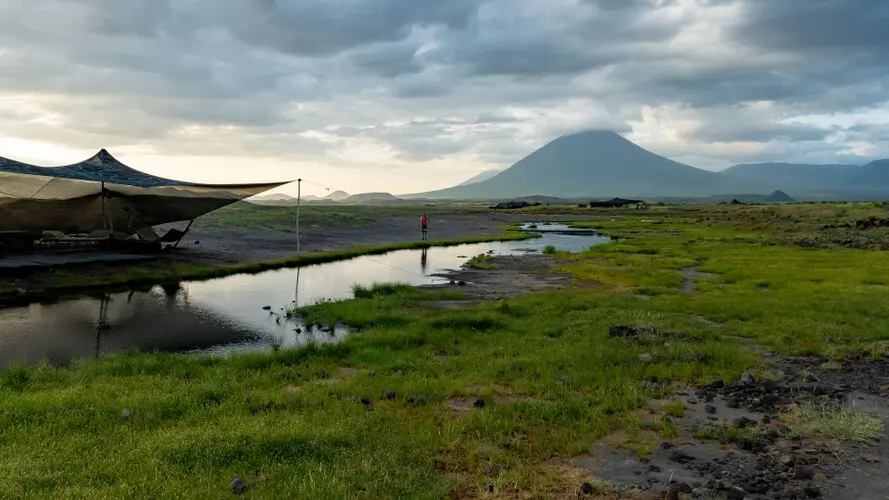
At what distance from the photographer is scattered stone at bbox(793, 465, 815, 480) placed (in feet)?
28.8

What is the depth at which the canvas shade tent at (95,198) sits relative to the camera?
32688 millimetres

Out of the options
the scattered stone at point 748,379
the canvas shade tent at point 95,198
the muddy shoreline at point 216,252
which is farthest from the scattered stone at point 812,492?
the canvas shade tent at point 95,198

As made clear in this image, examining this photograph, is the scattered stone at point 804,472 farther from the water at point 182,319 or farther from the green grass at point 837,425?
the water at point 182,319

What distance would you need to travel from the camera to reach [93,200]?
3653 cm

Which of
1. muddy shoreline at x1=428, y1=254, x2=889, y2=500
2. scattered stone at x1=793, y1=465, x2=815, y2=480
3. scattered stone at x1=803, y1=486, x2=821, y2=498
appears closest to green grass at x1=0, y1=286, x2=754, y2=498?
muddy shoreline at x1=428, y1=254, x2=889, y2=500

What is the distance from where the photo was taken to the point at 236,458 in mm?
9016

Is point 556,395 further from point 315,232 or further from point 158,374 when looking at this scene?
point 315,232

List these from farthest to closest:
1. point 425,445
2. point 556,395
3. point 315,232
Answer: point 315,232 < point 556,395 < point 425,445

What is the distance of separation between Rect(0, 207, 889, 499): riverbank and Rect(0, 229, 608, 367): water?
2863 mm

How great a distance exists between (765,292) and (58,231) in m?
46.9

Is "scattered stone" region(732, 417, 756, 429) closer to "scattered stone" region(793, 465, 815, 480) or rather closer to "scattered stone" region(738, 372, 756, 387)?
"scattered stone" region(793, 465, 815, 480)

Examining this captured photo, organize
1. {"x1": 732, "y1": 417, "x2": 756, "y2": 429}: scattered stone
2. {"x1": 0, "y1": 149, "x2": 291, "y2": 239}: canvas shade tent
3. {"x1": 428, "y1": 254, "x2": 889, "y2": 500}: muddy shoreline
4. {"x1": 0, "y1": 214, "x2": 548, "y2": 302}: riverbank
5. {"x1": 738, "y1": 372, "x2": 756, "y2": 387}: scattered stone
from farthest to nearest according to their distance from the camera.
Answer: {"x1": 0, "y1": 149, "x2": 291, "y2": 239}: canvas shade tent < {"x1": 0, "y1": 214, "x2": 548, "y2": 302}: riverbank < {"x1": 738, "y1": 372, "x2": 756, "y2": 387}: scattered stone < {"x1": 732, "y1": 417, "x2": 756, "y2": 429}: scattered stone < {"x1": 428, "y1": 254, "x2": 889, "y2": 500}: muddy shoreline

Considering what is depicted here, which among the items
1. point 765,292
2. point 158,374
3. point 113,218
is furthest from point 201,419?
point 113,218

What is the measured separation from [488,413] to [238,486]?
17.0ft
